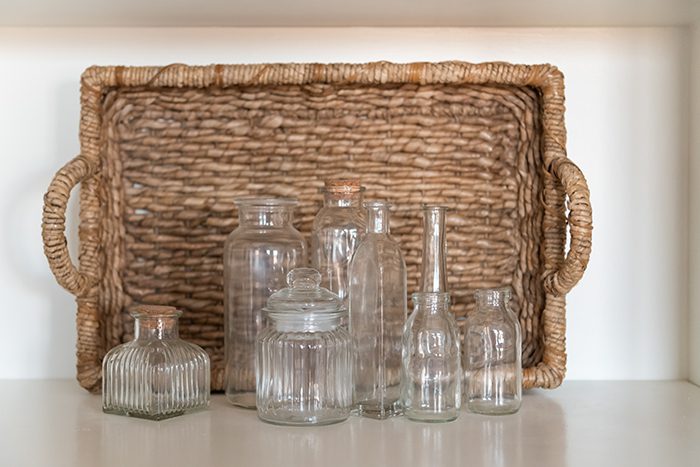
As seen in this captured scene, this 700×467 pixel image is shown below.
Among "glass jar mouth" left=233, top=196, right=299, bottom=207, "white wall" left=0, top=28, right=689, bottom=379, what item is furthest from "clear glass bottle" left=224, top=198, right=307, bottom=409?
"white wall" left=0, top=28, right=689, bottom=379

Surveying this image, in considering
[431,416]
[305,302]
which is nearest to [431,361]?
[431,416]

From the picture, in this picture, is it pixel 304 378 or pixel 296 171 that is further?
pixel 296 171

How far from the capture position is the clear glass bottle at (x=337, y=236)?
1184 mm

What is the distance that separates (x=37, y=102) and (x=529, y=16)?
2.42 ft

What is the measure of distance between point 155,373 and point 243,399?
13 centimetres

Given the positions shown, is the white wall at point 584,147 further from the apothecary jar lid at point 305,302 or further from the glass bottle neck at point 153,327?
the apothecary jar lid at point 305,302

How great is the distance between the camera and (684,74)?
140cm

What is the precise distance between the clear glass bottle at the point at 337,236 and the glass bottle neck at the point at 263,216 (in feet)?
0.19

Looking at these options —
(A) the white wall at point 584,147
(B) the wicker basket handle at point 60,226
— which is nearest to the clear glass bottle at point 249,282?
(B) the wicker basket handle at point 60,226

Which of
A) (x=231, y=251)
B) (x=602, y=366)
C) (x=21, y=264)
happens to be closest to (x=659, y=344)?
(x=602, y=366)

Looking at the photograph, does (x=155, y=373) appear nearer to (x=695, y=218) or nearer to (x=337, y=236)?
(x=337, y=236)

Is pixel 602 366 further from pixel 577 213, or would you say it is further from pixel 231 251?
pixel 231 251

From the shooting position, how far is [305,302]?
1.08m

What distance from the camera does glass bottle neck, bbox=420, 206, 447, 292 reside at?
114 centimetres
